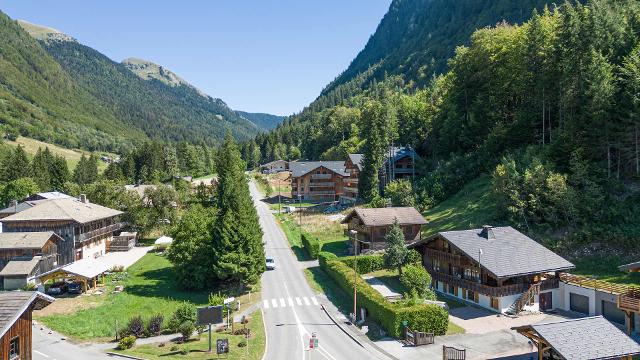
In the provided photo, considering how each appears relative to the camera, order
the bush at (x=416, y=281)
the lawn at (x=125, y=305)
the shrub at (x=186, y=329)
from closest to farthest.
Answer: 1. the shrub at (x=186, y=329)
2. the lawn at (x=125, y=305)
3. the bush at (x=416, y=281)

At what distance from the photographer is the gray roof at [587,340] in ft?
84.9

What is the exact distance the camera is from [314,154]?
593ft

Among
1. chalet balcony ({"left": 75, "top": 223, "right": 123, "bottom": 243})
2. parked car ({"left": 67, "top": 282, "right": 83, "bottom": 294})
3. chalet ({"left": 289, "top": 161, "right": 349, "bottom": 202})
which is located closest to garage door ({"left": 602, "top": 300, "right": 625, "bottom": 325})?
parked car ({"left": 67, "top": 282, "right": 83, "bottom": 294})

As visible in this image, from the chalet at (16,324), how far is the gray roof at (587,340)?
26044 mm

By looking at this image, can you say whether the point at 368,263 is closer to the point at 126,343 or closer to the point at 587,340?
the point at 126,343

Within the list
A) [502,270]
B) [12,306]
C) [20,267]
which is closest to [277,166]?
[20,267]

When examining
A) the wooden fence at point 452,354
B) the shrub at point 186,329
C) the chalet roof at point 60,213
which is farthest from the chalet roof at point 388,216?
the chalet roof at point 60,213

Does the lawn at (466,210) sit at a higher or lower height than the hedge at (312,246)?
higher

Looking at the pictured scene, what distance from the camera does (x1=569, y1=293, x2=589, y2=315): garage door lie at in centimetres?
4188

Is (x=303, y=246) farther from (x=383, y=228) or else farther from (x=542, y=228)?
(x=542, y=228)

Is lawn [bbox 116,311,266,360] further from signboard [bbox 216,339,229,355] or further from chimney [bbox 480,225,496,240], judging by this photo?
chimney [bbox 480,225,496,240]

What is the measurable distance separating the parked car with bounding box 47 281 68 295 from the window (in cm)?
4013

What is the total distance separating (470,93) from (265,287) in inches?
2150

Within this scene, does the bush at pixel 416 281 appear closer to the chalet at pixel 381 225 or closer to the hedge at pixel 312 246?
the chalet at pixel 381 225
